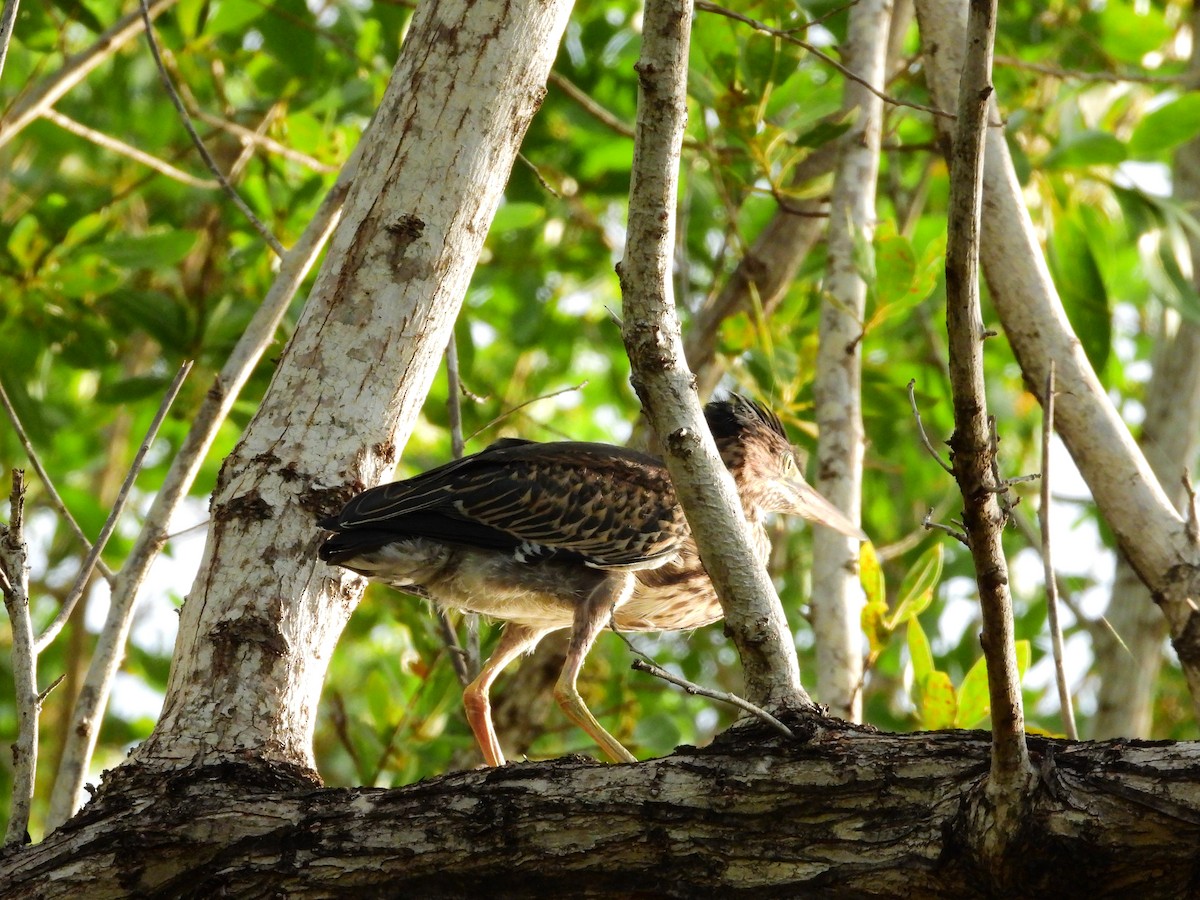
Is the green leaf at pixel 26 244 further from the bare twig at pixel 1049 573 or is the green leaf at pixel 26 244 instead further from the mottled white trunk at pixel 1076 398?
the bare twig at pixel 1049 573

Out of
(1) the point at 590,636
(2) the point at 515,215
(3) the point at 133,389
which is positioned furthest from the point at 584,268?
(1) the point at 590,636

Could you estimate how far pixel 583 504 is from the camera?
4129mm

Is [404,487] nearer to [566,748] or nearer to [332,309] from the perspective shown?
[332,309]

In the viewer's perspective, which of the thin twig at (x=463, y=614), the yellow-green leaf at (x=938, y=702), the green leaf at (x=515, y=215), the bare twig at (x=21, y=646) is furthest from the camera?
the green leaf at (x=515, y=215)

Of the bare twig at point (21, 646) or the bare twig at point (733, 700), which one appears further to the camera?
the bare twig at point (21, 646)

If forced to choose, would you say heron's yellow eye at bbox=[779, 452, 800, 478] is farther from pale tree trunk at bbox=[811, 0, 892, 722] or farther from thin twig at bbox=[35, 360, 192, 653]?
thin twig at bbox=[35, 360, 192, 653]

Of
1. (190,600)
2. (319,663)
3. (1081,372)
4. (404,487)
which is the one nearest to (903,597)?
(1081,372)

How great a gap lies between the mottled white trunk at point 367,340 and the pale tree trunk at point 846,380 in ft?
4.81

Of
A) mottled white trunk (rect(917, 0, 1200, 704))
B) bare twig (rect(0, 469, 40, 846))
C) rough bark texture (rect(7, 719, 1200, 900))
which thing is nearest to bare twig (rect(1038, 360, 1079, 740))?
rough bark texture (rect(7, 719, 1200, 900))

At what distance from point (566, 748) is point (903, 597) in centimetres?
196

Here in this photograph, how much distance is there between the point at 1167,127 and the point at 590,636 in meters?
2.58

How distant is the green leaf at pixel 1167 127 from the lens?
179 inches

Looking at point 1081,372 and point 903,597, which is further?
point 903,597

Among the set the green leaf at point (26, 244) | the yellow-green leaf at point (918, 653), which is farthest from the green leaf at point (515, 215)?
the yellow-green leaf at point (918, 653)
